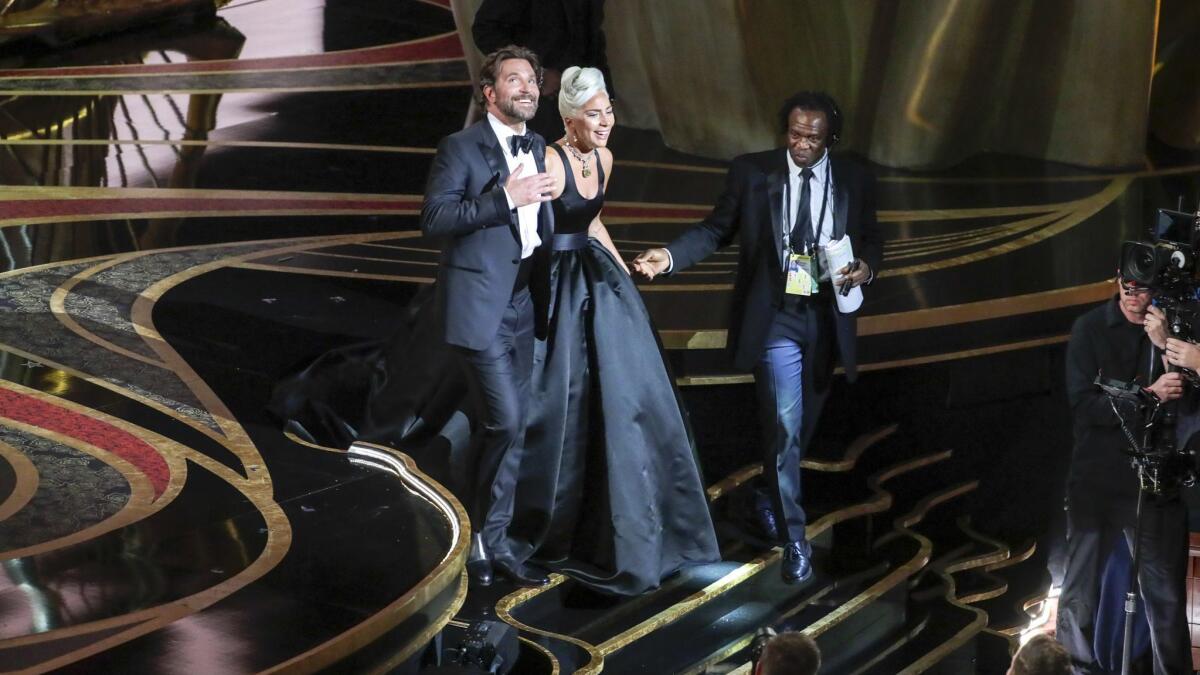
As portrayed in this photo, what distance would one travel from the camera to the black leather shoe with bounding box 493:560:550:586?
15.1 ft

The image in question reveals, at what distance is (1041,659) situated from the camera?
10.7ft

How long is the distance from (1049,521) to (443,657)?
2.51m

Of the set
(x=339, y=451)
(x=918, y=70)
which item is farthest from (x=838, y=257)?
(x=918, y=70)

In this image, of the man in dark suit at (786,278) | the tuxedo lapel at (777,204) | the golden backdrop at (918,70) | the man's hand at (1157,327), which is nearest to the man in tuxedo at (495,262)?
the man in dark suit at (786,278)

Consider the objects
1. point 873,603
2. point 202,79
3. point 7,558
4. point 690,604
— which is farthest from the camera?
point 202,79

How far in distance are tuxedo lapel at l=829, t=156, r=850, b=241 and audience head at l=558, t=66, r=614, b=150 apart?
2.59ft

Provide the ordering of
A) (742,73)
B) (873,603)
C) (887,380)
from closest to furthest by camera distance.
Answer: (873,603) → (887,380) → (742,73)

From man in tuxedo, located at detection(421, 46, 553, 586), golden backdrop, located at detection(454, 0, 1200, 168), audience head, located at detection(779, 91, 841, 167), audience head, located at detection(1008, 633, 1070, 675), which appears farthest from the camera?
golden backdrop, located at detection(454, 0, 1200, 168)

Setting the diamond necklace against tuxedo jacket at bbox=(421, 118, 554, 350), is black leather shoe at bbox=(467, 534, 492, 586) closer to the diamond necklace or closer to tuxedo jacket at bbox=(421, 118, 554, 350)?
tuxedo jacket at bbox=(421, 118, 554, 350)

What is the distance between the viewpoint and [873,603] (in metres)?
5.02

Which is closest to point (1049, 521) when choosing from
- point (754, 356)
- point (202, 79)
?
point (754, 356)

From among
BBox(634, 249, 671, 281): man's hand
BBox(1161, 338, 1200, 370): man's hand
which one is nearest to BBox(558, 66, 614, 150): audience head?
BBox(634, 249, 671, 281): man's hand

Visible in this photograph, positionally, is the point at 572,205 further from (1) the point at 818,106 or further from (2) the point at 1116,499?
(2) the point at 1116,499

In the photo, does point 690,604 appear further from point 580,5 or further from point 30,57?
point 30,57
